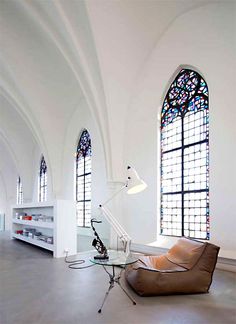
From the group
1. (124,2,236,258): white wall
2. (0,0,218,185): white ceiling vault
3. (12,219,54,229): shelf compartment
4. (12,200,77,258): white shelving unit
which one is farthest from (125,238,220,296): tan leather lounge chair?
(0,0,218,185): white ceiling vault

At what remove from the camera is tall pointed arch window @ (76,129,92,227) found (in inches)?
380

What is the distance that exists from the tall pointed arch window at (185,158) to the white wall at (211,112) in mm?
241

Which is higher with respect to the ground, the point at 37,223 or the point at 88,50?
the point at 88,50

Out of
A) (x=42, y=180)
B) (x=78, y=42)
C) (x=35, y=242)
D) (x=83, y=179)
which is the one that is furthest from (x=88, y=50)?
(x=42, y=180)

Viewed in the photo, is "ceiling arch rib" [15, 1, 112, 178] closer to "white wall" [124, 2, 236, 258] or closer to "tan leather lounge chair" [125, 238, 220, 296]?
"white wall" [124, 2, 236, 258]

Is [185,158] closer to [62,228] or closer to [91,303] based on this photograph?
[62,228]

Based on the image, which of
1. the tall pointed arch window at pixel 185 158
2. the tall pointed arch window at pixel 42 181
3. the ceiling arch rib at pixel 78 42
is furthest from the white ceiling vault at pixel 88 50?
the tall pointed arch window at pixel 42 181

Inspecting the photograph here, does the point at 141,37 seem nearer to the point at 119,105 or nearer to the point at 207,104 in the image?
the point at 119,105

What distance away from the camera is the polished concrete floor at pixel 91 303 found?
2812 millimetres

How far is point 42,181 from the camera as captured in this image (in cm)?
1355

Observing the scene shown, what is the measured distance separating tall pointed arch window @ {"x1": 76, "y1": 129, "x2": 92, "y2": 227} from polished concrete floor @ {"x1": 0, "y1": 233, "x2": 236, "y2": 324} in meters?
4.95

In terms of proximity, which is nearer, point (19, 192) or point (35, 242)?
point (35, 242)

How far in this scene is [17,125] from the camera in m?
12.6

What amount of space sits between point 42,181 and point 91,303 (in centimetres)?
1095
